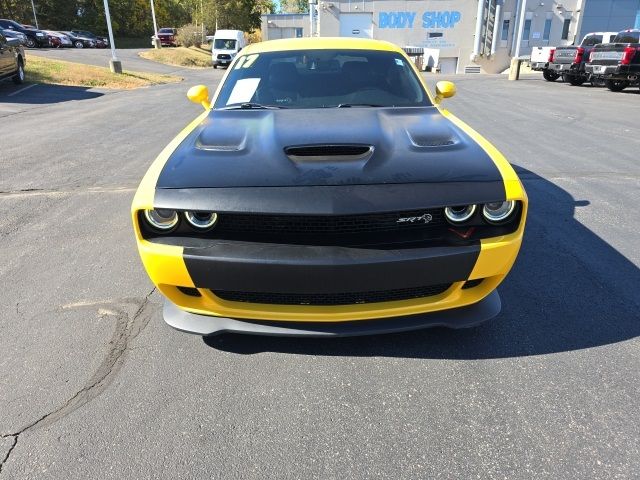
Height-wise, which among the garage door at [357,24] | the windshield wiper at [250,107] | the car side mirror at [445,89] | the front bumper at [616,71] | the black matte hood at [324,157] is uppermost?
the garage door at [357,24]

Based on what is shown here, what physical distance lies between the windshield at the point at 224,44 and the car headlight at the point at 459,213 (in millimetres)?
33681

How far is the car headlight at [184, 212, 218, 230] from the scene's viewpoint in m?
2.21

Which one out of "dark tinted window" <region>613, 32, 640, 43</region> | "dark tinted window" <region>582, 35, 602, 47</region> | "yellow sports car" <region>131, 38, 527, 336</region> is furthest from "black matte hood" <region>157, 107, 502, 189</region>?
"dark tinted window" <region>582, 35, 602, 47</region>

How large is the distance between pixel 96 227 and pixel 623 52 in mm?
17599

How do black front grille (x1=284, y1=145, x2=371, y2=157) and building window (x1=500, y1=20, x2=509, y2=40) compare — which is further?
building window (x1=500, y1=20, x2=509, y2=40)

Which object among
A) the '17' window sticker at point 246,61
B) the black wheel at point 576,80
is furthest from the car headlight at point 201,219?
the black wheel at point 576,80

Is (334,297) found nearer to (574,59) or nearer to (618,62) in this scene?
(618,62)

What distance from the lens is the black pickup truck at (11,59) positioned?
13.1m

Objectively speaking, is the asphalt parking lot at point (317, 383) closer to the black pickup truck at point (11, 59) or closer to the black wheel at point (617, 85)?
the black pickup truck at point (11, 59)

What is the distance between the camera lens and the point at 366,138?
2.56 m

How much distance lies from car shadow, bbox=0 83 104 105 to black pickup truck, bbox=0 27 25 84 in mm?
421

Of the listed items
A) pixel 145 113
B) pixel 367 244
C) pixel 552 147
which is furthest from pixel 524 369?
pixel 145 113

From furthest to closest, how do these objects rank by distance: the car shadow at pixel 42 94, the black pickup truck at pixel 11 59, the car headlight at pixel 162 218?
the black pickup truck at pixel 11 59, the car shadow at pixel 42 94, the car headlight at pixel 162 218

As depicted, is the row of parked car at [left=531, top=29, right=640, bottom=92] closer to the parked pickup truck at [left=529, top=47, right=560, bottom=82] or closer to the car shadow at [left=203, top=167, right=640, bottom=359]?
the parked pickup truck at [left=529, top=47, right=560, bottom=82]
